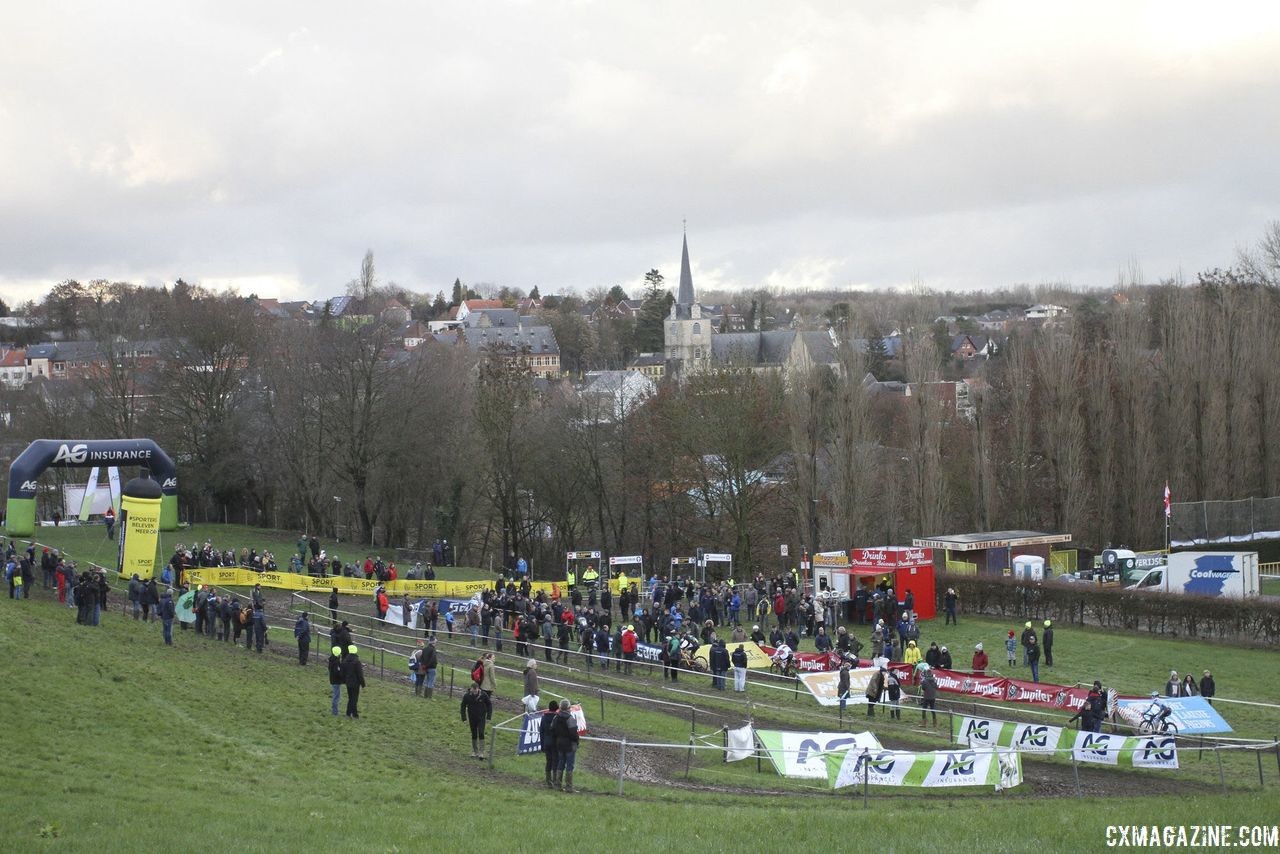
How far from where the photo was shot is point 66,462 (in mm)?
47344

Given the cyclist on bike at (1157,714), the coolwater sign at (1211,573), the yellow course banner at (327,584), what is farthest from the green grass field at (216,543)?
the cyclist on bike at (1157,714)

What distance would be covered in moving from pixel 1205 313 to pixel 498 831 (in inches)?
2413

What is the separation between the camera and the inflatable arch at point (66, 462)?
45.4m

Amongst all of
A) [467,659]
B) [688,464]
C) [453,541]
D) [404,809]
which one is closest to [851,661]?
[467,659]

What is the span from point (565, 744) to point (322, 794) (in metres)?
3.67

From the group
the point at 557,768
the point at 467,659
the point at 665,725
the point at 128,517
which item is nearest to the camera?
the point at 557,768

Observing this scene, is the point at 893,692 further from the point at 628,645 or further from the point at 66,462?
the point at 66,462

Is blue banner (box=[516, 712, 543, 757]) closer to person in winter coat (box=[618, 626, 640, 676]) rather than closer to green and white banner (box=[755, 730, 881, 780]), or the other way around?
green and white banner (box=[755, 730, 881, 780])

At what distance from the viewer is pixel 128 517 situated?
124ft

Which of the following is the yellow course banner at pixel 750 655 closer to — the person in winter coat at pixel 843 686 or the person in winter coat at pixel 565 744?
the person in winter coat at pixel 843 686

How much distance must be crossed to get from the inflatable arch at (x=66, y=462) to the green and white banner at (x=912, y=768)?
106 feet

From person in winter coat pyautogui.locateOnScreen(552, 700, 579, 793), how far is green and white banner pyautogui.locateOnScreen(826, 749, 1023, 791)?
4174 mm

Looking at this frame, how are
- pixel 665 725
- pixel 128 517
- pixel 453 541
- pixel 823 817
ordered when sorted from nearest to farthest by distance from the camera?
pixel 823 817
pixel 665 725
pixel 128 517
pixel 453 541

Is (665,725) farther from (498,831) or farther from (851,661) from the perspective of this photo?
(498,831)
